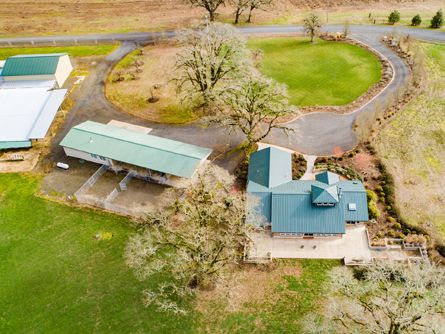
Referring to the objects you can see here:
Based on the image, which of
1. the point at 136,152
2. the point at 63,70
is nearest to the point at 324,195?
the point at 136,152

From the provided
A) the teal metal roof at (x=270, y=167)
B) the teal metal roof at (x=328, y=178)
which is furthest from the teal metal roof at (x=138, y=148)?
the teal metal roof at (x=328, y=178)

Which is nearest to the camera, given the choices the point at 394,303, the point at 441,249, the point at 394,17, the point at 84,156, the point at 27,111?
the point at 394,303

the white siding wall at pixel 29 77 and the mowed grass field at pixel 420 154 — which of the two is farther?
the white siding wall at pixel 29 77

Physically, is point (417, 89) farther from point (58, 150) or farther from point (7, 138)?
point (7, 138)

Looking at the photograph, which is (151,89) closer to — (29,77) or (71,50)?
(29,77)

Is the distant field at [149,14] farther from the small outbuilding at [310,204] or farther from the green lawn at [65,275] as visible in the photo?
the green lawn at [65,275]

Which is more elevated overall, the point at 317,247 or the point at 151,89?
the point at 151,89

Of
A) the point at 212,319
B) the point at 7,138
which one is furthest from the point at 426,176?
the point at 7,138
